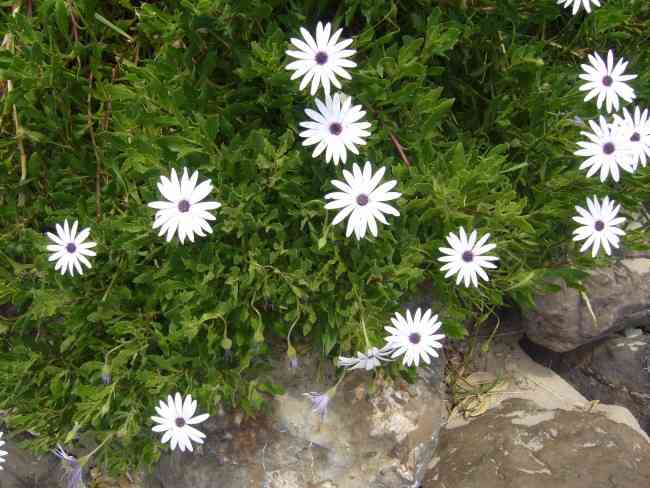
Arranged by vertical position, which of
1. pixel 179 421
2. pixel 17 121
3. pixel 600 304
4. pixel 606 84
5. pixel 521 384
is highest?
pixel 17 121

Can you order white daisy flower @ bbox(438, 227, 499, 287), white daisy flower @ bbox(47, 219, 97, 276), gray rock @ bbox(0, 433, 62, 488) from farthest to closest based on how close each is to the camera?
1. gray rock @ bbox(0, 433, 62, 488)
2. white daisy flower @ bbox(47, 219, 97, 276)
3. white daisy flower @ bbox(438, 227, 499, 287)

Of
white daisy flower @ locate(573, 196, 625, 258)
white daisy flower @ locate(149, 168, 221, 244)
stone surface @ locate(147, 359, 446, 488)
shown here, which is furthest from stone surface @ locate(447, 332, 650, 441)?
white daisy flower @ locate(149, 168, 221, 244)

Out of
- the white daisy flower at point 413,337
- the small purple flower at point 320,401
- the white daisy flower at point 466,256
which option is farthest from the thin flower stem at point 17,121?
the white daisy flower at point 466,256

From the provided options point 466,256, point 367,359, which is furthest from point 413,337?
point 466,256

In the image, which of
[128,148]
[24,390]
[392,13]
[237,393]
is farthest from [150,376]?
[392,13]

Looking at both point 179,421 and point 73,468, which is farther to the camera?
point 73,468

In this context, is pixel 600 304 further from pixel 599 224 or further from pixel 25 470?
pixel 25 470

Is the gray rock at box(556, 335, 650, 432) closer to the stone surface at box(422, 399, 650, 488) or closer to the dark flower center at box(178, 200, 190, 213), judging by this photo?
the stone surface at box(422, 399, 650, 488)

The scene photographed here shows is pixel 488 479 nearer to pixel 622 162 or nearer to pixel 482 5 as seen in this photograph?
pixel 622 162
